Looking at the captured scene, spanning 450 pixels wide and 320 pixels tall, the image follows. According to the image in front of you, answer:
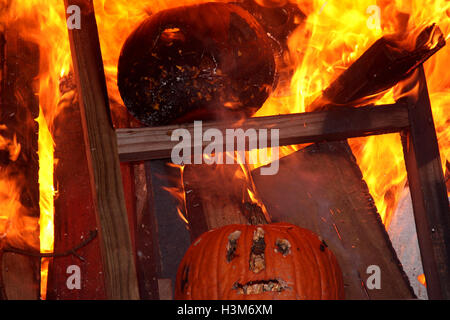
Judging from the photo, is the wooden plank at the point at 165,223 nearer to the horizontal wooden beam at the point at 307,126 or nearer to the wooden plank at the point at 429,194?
the horizontal wooden beam at the point at 307,126

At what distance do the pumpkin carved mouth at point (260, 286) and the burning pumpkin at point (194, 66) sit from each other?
0.70 meters

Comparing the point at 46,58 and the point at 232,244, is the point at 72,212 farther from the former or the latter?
the point at 232,244

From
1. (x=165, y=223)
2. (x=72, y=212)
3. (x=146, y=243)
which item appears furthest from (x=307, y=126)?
(x=72, y=212)

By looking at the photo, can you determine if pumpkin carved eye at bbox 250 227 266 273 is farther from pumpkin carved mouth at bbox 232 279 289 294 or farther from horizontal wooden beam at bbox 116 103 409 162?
horizontal wooden beam at bbox 116 103 409 162

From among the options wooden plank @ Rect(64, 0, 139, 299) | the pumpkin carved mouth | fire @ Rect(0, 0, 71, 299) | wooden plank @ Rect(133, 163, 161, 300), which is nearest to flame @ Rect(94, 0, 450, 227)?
fire @ Rect(0, 0, 71, 299)

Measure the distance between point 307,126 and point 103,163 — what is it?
724 mm

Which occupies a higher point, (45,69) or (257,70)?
(45,69)

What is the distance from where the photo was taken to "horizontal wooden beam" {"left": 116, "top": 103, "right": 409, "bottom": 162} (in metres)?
1.93

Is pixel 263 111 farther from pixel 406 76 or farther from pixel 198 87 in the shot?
pixel 406 76

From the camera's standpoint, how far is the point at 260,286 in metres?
1.76
